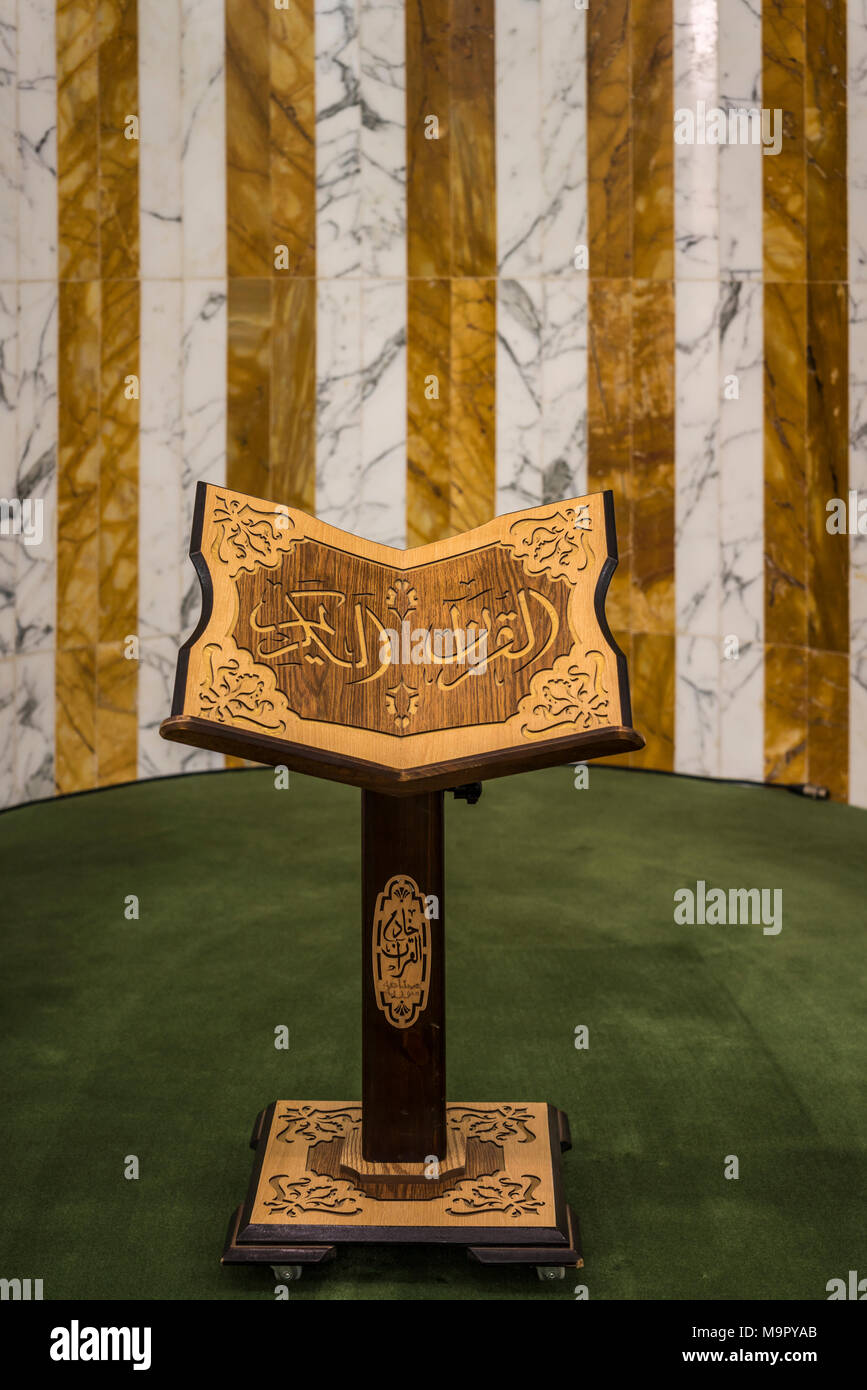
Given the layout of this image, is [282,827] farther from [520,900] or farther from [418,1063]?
[418,1063]

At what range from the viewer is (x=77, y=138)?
257 inches

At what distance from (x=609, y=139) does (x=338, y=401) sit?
204 centimetres

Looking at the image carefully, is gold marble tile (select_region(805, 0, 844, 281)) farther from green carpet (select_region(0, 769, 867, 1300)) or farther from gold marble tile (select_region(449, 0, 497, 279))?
green carpet (select_region(0, 769, 867, 1300))

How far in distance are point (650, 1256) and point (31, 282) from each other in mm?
5632

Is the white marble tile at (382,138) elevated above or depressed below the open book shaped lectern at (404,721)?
above

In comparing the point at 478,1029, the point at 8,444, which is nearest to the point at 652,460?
the point at 8,444

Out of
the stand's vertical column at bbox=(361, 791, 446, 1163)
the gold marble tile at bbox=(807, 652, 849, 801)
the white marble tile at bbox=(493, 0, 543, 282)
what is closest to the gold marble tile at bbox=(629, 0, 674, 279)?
the white marble tile at bbox=(493, 0, 543, 282)

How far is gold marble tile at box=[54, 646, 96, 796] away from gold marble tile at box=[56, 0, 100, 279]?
2015 millimetres

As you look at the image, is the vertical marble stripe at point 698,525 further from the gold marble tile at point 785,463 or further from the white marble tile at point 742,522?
the gold marble tile at point 785,463

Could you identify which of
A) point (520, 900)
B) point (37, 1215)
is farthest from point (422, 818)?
point (520, 900)

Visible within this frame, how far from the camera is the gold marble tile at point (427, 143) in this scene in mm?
6852

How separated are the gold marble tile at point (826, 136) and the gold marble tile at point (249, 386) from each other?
292 cm
